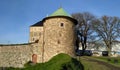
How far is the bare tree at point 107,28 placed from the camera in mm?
51562

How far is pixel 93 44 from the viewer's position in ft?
177

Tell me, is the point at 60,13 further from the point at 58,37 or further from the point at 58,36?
the point at 58,37

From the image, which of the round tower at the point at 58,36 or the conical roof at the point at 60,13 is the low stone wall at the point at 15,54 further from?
the conical roof at the point at 60,13

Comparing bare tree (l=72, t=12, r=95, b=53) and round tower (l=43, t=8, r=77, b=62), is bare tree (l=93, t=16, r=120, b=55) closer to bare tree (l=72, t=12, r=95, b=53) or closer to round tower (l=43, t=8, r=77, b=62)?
bare tree (l=72, t=12, r=95, b=53)

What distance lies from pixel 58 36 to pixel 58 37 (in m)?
0.15

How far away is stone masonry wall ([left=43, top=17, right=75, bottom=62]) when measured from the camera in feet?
104

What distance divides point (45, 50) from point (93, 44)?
2332 centimetres

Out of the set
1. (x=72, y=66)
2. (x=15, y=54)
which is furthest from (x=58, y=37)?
(x=72, y=66)

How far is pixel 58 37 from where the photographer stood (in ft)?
105

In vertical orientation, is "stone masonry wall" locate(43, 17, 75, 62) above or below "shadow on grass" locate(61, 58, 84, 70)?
above

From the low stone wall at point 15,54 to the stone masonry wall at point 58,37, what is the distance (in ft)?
9.93

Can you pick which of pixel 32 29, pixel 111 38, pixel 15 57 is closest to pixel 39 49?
pixel 15 57

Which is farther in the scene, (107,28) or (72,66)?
(107,28)

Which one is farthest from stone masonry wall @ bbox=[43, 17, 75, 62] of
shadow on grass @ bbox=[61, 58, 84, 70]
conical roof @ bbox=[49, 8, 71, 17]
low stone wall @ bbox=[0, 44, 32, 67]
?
shadow on grass @ bbox=[61, 58, 84, 70]
